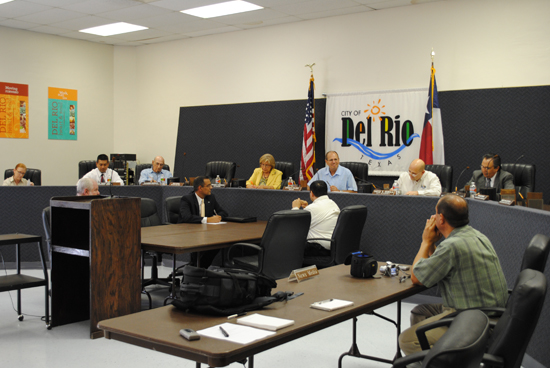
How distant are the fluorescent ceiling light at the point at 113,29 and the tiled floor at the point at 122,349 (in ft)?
18.6

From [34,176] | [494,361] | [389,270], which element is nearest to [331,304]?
[494,361]

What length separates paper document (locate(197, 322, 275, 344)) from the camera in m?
1.74

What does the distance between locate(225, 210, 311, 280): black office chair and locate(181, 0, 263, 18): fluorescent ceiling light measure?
14.0 feet

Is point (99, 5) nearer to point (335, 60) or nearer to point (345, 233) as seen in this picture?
point (335, 60)

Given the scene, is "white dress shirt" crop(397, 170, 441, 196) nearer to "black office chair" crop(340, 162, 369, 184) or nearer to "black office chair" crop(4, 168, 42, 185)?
"black office chair" crop(340, 162, 369, 184)

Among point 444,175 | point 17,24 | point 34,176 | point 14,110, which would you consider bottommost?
point 34,176

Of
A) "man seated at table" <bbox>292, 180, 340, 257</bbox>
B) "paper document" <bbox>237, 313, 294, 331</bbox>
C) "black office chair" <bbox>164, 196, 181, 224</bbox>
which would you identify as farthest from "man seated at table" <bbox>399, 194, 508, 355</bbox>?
"black office chair" <bbox>164, 196, 181, 224</bbox>

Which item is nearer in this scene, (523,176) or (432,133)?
(523,176)

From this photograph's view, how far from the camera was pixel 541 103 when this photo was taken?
255 inches

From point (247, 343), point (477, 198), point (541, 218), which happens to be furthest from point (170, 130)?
point (247, 343)

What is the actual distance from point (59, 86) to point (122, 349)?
276 inches

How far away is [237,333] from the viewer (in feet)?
5.92

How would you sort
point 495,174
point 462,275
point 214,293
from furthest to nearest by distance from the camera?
point 495,174, point 462,275, point 214,293

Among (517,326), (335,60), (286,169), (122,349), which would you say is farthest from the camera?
(335,60)
